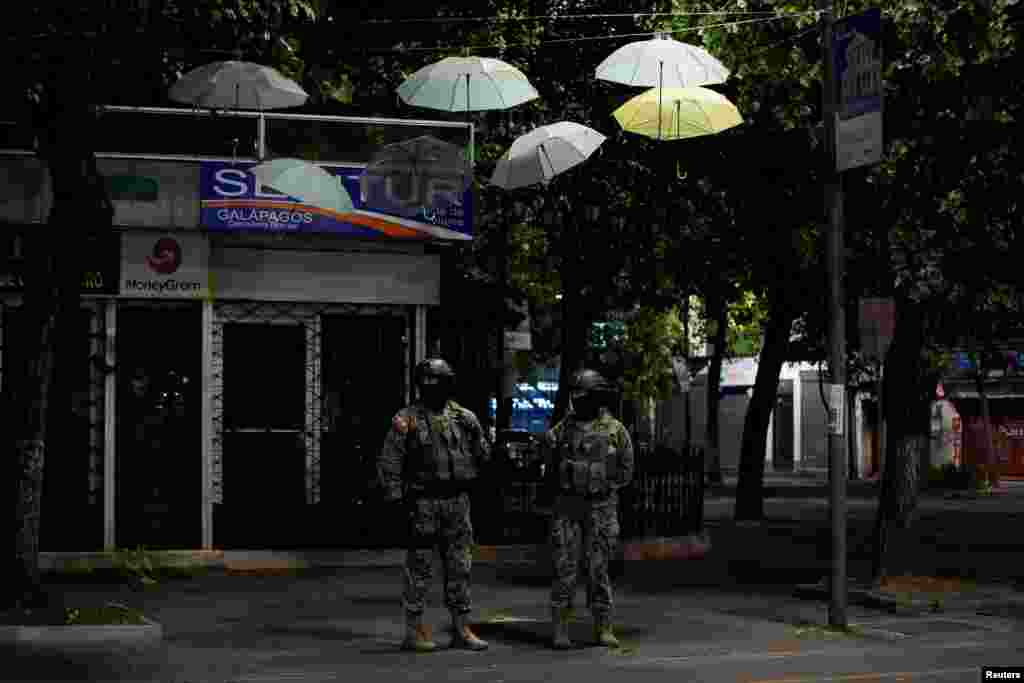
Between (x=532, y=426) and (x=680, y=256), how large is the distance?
4501 centimetres

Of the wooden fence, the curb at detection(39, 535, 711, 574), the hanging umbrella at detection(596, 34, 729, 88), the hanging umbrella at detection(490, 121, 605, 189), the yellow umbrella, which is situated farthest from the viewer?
the wooden fence

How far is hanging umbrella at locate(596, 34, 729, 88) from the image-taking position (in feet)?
51.6

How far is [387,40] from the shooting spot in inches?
835

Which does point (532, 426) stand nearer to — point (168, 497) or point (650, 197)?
point (650, 197)

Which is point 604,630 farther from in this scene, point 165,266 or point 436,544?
point 165,266

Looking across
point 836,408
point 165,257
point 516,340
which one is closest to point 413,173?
point 165,257

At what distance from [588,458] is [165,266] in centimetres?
739

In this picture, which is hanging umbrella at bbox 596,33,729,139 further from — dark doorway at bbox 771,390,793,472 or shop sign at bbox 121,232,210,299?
dark doorway at bbox 771,390,793,472

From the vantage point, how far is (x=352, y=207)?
59.7 ft

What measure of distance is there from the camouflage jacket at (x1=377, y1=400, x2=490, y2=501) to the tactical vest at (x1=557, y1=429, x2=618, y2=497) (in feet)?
2.18

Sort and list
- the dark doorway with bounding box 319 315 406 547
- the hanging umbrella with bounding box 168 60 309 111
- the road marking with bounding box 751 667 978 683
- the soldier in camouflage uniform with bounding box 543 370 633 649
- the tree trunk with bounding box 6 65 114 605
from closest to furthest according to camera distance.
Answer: the road marking with bounding box 751 667 978 683
the soldier in camouflage uniform with bounding box 543 370 633 649
the tree trunk with bounding box 6 65 114 605
the hanging umbrella with bounding box 168 60 309 111
the dark doorway with bounding box 319 315 406 547

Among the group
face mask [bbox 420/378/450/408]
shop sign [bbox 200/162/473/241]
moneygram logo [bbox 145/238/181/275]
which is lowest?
face mask [bbox 420/378/450/408]

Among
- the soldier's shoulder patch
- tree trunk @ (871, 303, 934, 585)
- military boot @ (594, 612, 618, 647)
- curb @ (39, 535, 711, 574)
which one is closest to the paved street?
military boot @ (594, 612, 618, 647)

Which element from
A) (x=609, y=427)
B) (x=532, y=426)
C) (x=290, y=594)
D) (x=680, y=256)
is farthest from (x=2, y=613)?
(x=532, y=426)
